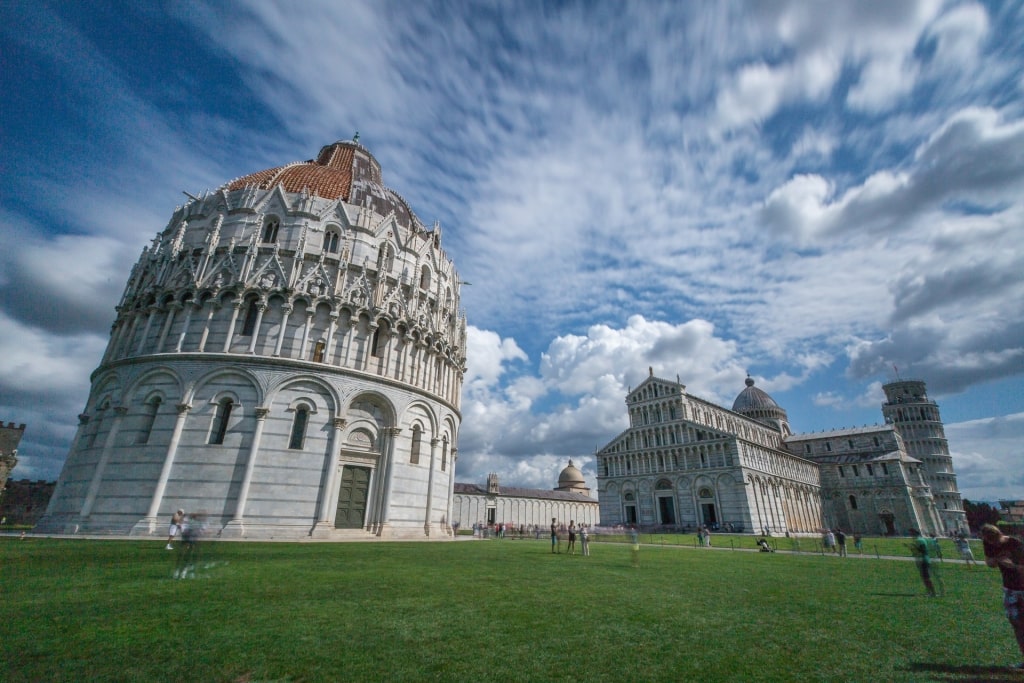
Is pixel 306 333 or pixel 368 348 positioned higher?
pixel 306 333

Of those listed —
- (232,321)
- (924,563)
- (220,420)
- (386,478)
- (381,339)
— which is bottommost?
(924,563)

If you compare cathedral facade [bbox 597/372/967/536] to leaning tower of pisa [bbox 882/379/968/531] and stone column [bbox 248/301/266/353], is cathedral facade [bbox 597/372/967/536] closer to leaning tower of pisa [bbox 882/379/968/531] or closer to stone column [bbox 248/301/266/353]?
leaning tower of pisa [bbox 882/379/968/531]

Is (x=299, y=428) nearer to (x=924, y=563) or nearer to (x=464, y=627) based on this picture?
(x=464, y=627)

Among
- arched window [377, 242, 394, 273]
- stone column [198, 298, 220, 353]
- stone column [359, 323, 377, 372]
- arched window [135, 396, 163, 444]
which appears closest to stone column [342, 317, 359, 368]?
stone column [359, 323, 377, 372]

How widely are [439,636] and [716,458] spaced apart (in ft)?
196

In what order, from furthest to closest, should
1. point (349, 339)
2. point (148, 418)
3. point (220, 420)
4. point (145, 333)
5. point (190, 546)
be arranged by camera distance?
1. point (349, 339)
2. point (145, 333)
3. point (148, 418)
4. point (220, 420)
5. point (190, 546)

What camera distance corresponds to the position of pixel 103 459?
2127 centimetres

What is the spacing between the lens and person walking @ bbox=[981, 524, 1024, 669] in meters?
5.40

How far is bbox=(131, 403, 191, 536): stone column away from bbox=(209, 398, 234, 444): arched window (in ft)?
4.26

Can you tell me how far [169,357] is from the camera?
22.5 metres

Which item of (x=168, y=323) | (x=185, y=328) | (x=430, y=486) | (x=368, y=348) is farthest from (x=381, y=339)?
(x=168, y=323)

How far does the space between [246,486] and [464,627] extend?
18584 mm

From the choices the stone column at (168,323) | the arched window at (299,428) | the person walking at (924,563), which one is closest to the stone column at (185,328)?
the stone column at (168,323)

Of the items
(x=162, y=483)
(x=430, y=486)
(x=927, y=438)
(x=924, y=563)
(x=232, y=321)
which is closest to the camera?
(x=924, y=563)
